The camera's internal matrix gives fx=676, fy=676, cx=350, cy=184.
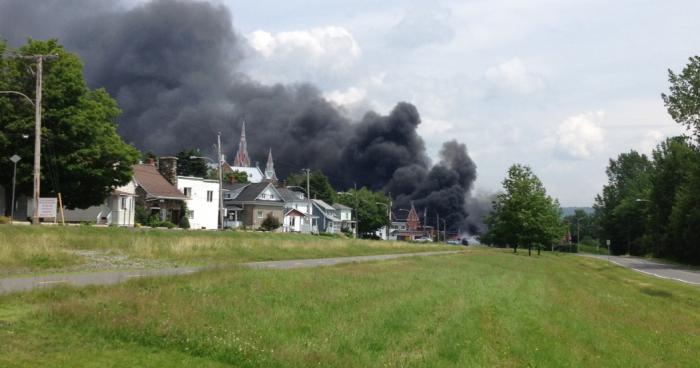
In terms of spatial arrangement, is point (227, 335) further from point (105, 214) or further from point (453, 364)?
point (105, 214)

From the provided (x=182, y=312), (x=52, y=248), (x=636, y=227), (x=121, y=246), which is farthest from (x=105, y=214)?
(x=636, y=227)

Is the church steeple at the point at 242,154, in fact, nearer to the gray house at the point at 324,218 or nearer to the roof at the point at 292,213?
the gray house at the point at 324,218

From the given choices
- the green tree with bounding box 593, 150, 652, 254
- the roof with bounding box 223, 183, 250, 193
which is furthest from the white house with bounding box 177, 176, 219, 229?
the green tree with bounding box 593, 150, 652, 254

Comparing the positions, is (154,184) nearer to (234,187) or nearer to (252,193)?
(252,193)

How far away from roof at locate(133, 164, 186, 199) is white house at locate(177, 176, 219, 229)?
2.49 m

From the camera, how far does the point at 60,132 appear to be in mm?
45656

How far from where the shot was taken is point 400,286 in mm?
20234

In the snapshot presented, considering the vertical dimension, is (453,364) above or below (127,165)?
below

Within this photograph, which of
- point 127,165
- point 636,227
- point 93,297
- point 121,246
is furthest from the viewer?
point 636,227

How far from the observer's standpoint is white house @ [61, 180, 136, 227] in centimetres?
5659

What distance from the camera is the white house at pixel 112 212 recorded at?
56.6 m

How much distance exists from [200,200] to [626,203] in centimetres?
8773

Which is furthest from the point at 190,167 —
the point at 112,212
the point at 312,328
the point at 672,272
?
the point at 312,328

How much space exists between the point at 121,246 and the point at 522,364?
24775 mm
